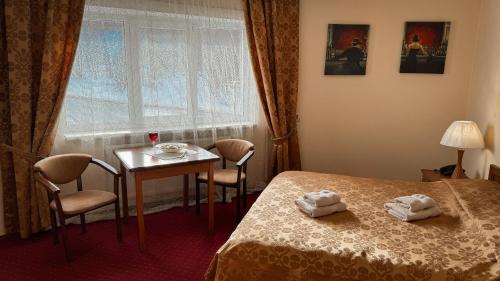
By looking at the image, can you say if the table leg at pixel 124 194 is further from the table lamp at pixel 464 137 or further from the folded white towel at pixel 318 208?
the table lamp at pixel 464 137

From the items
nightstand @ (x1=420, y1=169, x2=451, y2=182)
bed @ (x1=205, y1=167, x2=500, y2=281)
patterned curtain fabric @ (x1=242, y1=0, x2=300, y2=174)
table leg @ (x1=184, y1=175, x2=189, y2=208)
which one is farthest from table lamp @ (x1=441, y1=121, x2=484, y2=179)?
table leg @ (x1=184, y1=175, x2=189, y2=208)

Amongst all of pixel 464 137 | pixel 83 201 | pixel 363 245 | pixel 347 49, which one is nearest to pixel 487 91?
pixel 464 137

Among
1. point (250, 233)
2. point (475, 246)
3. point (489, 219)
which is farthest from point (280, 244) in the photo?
point (489, 219)

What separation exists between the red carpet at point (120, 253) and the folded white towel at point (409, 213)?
60.0 inches

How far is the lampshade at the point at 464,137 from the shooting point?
3.02 metres

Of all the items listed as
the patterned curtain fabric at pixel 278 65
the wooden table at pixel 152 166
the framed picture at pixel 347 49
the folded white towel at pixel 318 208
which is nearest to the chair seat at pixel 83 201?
the wooden table at pixel 152 166

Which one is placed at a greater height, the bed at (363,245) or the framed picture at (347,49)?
the framed picture at (347,49)

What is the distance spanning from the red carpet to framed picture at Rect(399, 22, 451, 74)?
9.40ft

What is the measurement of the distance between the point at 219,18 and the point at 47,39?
1.74m

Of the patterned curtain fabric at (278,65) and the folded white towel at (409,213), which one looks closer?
the folded white towel at (409,213)

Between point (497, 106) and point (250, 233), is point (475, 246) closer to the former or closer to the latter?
point (250, 233)

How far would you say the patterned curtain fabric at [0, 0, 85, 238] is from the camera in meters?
2.74

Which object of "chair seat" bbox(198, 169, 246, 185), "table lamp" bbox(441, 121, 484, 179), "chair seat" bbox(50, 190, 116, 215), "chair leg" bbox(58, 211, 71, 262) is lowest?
"chair leg" bbox(58, 211, 71, 262)

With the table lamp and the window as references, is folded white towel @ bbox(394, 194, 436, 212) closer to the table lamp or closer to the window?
the table lamp
